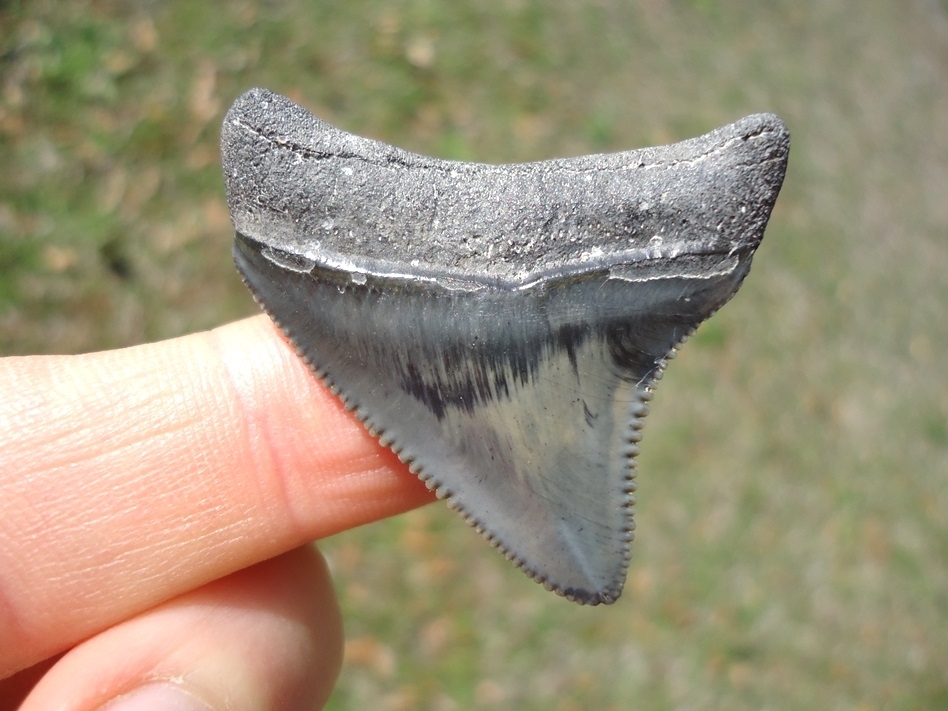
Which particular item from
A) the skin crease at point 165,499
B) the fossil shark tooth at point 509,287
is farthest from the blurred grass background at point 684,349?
the fossil shark tooth at point 509,287

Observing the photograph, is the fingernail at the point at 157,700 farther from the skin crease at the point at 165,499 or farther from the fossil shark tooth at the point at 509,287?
the fossil shark tooth at the point at 509,287

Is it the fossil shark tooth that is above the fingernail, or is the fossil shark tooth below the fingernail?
above

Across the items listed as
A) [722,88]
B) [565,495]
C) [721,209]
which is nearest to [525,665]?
[565,495]

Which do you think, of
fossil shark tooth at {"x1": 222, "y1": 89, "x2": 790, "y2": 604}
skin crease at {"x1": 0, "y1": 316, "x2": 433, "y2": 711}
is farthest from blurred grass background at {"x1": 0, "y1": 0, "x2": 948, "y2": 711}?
fossil shark tooth at {"x1": 222, "y1": 89, "x2": 790, "y2": 604}

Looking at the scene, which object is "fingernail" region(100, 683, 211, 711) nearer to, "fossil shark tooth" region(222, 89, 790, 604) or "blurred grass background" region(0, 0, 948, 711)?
"fossil shark tooth" region(222, 89, 790, 604)

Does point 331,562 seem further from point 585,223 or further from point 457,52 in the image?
point 457,52

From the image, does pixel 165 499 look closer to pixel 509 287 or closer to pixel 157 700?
pixel 157 700
